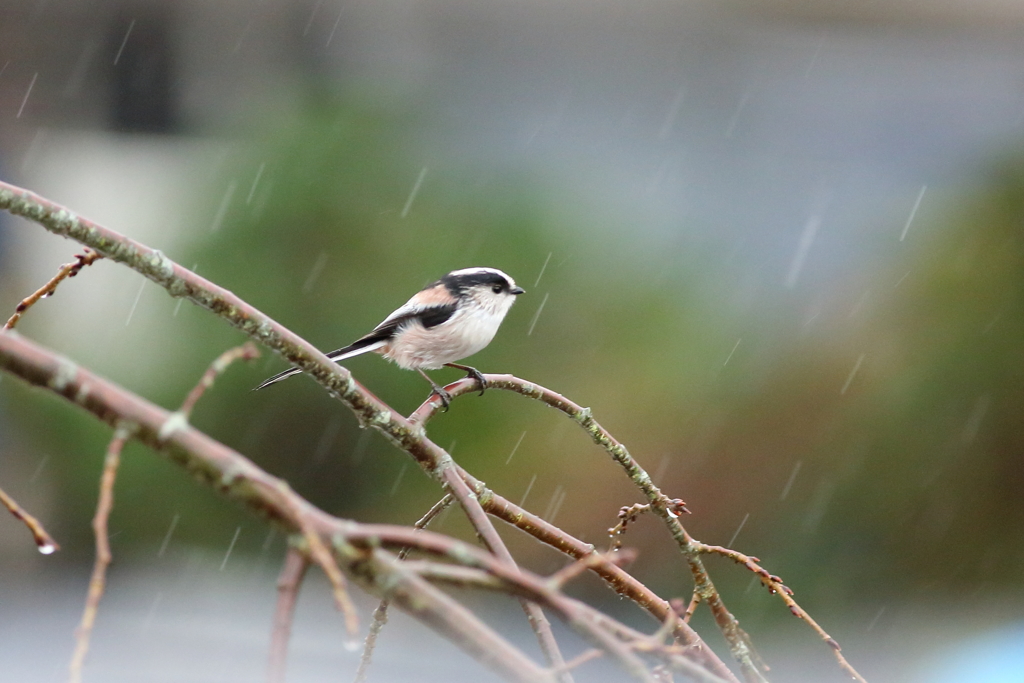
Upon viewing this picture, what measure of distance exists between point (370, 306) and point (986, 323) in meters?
3.88

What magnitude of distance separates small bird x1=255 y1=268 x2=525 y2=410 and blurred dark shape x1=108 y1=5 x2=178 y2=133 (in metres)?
7.00

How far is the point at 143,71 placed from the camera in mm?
8852

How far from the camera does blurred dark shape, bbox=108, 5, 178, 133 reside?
8.77 meters

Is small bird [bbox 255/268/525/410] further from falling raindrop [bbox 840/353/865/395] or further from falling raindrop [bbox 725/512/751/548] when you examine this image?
falling raindrop [bbox 840/353/865/395]

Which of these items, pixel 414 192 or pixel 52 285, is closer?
pixel 52 285

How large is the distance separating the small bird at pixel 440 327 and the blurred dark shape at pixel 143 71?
700cm

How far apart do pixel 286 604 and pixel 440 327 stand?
1.87m

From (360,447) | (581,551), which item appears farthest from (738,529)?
(581,551)

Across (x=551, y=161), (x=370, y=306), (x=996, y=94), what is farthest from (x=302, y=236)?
(x=996, y=94)

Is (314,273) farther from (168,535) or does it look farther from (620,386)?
(168,535)

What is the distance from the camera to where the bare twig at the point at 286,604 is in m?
0.62

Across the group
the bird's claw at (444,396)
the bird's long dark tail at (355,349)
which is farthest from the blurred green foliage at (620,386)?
the bird's claw at (444,396)

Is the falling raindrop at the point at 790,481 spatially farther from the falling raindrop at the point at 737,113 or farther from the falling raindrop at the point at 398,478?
the falling raindrop at the point at 737,113

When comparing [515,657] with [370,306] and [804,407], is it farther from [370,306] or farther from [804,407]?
[804,407]
